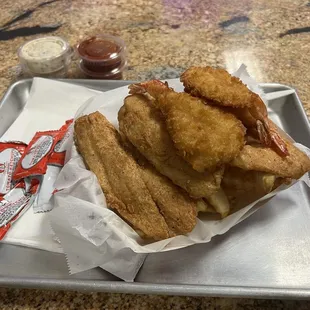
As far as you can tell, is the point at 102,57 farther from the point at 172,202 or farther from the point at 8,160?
the point at 172,202

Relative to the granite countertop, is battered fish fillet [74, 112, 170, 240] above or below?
above

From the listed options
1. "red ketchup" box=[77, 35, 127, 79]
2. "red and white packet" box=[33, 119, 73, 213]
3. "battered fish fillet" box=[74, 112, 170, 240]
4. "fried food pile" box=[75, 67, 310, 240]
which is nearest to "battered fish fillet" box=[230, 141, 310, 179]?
"fried food pile" box=[75, 67, 310, 240]

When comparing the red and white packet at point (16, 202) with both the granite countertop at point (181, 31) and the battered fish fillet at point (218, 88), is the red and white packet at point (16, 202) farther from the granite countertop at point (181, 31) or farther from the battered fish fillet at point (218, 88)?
the granite countertop at point (181, 31)

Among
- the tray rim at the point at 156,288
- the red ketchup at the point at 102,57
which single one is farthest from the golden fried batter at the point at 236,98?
the red ketchup at the point at 102,57

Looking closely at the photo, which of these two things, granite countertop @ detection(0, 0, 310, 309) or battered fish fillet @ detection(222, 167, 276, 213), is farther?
granite countertop @ detection(0, 0, 310, 309)

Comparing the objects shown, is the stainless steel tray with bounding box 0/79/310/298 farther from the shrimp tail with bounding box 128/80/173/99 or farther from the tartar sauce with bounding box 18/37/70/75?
the tartar sauce with bounding box 18/37/70/75

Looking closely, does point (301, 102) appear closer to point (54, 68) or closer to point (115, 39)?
point (115, 39)
